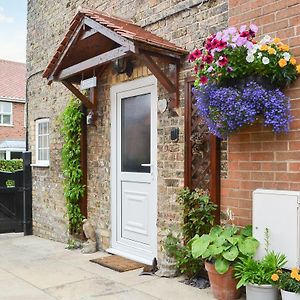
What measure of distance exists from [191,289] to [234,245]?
85 centimetres

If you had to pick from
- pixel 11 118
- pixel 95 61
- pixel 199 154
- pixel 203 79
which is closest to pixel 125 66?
pixel 95 61

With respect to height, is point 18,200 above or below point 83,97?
below

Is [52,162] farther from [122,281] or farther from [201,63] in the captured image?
[201,63]

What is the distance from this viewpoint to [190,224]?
184 inches

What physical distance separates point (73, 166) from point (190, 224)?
9.21 feet

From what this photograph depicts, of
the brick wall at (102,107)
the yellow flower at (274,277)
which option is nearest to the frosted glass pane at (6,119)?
the brick wall at (102,107)

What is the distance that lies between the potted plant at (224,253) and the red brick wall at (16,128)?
2114cm

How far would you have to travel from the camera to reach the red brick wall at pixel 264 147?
12.4 ft

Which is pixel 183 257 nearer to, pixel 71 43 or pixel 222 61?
pixel 222 61

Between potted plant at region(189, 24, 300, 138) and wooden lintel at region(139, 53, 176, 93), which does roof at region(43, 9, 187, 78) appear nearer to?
wooden lintel at region(139, 53, 176, 93)

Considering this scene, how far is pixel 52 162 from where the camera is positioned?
308 inches

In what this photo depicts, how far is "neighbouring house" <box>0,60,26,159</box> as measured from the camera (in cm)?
2300

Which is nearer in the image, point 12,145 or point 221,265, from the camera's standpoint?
point 221,265

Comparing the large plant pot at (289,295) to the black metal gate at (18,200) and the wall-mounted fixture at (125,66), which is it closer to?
the wall-mounted fixture at (125,66)
